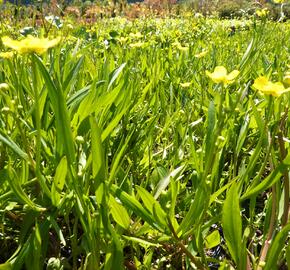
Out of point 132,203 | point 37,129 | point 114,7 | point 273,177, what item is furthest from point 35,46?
point 114,7

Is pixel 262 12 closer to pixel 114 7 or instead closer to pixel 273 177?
pixel 273 177

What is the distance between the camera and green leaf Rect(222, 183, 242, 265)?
1.64ft

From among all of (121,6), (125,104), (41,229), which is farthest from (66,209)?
(121,6)

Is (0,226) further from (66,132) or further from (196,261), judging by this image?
(196,261)

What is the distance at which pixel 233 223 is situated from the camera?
512 mm

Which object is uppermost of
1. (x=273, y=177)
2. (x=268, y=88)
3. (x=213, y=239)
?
(x=268, y=88)

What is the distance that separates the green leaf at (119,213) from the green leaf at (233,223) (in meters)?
0.13

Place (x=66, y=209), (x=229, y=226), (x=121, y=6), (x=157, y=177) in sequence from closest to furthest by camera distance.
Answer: (x=229, y=226), (x=66, y=209), (x=157, y=177), (x=121, y=6)

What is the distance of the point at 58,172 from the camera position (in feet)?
1.91

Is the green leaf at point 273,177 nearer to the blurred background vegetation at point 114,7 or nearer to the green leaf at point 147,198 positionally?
the green leaf at point 147,198

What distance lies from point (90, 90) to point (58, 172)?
0.81 feet

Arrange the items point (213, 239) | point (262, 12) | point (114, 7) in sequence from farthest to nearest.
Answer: point (114, 7), point (262, 12), point (213, 239)

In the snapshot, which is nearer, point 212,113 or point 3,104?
point 212,113

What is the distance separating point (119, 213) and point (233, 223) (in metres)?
0.14
